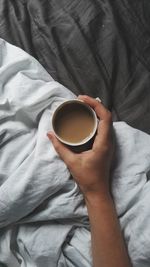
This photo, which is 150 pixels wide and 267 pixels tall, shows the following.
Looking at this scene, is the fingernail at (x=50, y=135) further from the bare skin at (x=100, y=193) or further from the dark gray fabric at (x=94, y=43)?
the dark gray fabric at (x=94, y=43)

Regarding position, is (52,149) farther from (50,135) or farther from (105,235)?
(105,235)

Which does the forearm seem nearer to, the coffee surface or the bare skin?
the bare skin

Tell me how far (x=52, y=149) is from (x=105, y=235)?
0.19 meters

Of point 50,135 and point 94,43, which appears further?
point 94,43

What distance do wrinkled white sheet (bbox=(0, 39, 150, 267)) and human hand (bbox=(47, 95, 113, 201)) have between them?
0.03 meters

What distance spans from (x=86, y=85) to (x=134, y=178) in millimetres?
272

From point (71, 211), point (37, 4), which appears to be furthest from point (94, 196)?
point (37, 4)

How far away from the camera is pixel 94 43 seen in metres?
0.96

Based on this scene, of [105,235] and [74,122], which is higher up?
[74,122]

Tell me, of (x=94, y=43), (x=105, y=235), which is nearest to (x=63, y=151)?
(x=105, y=235)

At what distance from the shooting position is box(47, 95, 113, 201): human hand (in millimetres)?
718

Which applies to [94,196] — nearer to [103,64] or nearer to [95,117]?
[95,117]

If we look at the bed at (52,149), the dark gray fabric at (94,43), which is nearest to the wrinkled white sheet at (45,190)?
the bed at (52,149)

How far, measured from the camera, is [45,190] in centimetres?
74
